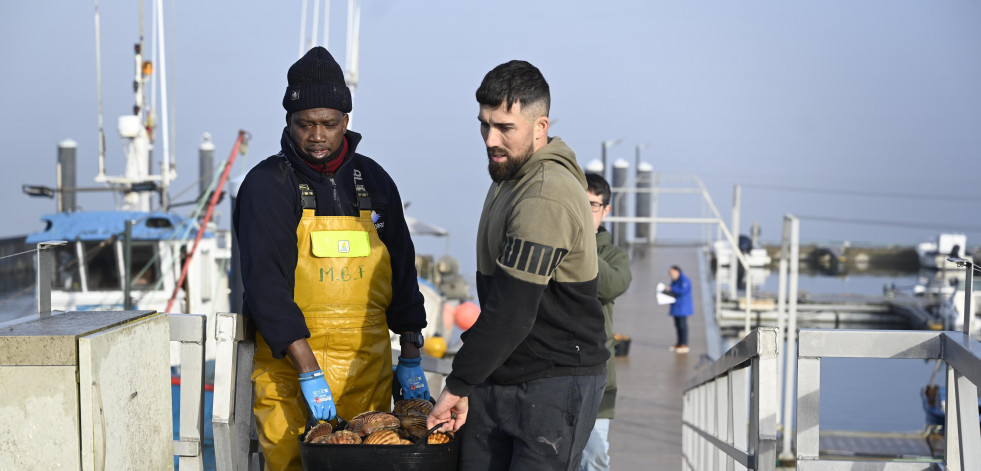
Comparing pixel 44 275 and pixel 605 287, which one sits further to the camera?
pixel 605 287

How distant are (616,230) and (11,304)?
13.2 m

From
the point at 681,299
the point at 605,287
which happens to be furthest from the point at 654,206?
the point at 605,287

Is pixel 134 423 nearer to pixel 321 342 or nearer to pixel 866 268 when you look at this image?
pixel 321 342

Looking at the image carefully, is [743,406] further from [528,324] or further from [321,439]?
[321,439]

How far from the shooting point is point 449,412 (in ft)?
9.17

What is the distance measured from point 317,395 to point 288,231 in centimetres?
52

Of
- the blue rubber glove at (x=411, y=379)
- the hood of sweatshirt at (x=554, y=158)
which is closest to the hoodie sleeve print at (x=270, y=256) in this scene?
the blue rubber glove at (x=411, y=379)

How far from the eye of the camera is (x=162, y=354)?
2928 millimetres

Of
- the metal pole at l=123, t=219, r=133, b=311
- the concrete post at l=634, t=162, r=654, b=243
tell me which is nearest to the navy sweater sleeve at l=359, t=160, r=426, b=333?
the metal pole at l=123, t=219, r=133, b=311

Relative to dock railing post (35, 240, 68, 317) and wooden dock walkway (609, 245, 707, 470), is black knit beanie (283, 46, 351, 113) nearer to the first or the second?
dock railing post (35, 240, 68, 317)

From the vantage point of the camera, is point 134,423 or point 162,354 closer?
point 134,423

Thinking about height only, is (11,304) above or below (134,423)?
below

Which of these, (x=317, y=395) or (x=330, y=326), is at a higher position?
(x=330, y=326)

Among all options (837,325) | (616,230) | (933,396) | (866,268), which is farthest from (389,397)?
(866,268)
